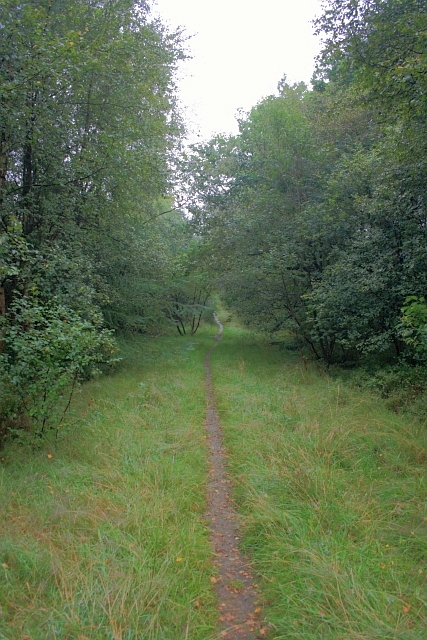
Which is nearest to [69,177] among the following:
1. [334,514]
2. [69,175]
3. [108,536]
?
[69,175]

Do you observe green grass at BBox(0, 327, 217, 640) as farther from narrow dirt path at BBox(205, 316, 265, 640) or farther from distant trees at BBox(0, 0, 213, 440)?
distant trees at BBox(0, 0, 213, 440)

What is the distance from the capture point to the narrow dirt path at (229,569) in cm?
354

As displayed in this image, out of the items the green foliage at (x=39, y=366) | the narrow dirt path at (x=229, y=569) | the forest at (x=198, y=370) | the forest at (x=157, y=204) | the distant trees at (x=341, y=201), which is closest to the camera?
the narrow dirt path at (x=229, y=569)

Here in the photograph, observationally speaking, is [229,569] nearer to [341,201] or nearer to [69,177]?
[69,177]

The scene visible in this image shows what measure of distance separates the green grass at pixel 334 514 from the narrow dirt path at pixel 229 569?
0.13 metres

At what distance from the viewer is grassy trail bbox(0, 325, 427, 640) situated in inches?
134

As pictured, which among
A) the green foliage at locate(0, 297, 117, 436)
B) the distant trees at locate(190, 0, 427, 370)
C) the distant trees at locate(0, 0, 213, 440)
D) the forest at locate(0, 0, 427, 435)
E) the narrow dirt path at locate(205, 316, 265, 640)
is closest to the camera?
the narrow dirt path at locate(205, 316, 265, 640)

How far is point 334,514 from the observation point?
16.0ft

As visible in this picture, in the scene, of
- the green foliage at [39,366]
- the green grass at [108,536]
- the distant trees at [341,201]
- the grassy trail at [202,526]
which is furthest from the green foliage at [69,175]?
the distant trees at [341,201]

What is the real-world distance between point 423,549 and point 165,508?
259 centimetres

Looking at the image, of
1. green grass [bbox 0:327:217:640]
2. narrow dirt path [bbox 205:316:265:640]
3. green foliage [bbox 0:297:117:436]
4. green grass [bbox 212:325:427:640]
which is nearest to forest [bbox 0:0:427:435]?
green foliage [bbox 0:297:117:436]

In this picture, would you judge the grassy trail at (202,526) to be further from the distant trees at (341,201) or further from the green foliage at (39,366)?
the distant trees at (341,201)

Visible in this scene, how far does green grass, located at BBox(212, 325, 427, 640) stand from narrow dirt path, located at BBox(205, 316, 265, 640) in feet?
0.43

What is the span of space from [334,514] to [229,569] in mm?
1277
